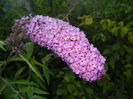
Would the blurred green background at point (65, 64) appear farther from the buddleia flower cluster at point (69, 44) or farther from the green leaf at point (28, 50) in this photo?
the buddleia flower cluster at point (69, 44)

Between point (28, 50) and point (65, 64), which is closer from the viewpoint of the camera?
point (28, 50)

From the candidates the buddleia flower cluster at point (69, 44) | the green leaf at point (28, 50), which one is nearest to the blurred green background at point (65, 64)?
the green leaf at point (28, 50)

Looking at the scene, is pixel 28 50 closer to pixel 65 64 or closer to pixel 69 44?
pixel 69 44

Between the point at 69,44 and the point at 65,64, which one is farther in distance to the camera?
the point at 65,64

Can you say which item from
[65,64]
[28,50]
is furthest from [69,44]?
[65,64]

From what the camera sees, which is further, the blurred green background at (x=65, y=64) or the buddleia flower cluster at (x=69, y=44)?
the blurred green background at (x=65, y=64)
